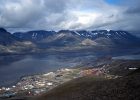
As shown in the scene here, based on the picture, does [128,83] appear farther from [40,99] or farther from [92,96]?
[40,99]

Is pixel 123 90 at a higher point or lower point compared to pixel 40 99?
higher

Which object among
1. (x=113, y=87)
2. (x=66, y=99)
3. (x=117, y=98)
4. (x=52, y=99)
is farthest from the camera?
(x=52, y=99)

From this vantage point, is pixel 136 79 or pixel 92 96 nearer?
pixel 92 96

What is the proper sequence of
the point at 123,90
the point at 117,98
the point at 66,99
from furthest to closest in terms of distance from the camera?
the point at 66,99
the point at 123,90
the point at 117,98

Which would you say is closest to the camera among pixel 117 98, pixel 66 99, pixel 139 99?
pixel 139 99

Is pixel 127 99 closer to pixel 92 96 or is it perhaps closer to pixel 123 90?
pixel 123 90

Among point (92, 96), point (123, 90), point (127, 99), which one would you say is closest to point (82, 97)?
point (92, 96)

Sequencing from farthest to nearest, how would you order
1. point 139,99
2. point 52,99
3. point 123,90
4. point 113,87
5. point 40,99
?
point 40,99
point 52,99
point 113,87
point 123,90
point 139,99

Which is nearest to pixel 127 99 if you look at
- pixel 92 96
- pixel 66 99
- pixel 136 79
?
pixel 92 96

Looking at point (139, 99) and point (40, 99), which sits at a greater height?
point (139, 99)
